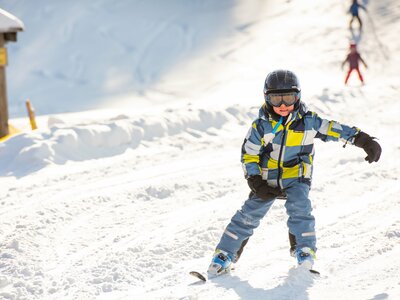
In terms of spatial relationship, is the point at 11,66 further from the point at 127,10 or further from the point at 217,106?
the point at 217,106

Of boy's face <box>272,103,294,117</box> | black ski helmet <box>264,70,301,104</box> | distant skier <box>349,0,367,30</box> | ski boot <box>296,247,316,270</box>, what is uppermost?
distant skier <box>349,0,367,30</box>

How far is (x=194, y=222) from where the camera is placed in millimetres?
4906

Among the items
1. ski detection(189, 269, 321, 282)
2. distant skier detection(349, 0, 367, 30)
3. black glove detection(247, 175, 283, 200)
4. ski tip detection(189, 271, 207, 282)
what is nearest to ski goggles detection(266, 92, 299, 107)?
black glove detection(247, 175, 283, 200)

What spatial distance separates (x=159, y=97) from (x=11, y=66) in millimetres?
4934

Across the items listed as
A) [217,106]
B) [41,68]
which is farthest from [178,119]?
[41,68]

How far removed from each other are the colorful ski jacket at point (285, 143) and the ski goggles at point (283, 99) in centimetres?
7

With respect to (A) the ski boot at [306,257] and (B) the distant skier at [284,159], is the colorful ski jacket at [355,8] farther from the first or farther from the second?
(A) the ski boot at [306,257]

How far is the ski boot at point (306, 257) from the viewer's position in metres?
3.78

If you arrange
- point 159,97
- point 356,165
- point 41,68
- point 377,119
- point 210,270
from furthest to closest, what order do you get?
point 41,68 < point 159,97 < point 377,119 < point 356,165 < point 210,270

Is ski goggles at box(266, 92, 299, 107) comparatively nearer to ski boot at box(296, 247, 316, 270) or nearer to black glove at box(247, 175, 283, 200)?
black glove at box(247, 175, 283, 200)

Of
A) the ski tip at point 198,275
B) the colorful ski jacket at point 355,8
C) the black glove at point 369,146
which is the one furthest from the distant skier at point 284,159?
the colorful ski jacket at point 355,8

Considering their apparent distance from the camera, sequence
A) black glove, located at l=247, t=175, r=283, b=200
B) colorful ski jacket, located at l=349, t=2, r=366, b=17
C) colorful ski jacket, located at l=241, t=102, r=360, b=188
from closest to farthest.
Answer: black glove, located at l=247, t=175, r=283, b=200 → colorful ski jacket, located at l=241, t=102, r=360, b=188 → colorful ski jacket, located at l=349, t=2, r=366, b=17

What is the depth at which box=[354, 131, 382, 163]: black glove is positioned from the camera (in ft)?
12.3

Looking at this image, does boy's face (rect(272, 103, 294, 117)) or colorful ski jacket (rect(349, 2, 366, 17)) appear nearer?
boy's face (rect(272, 103, 294, 117))
